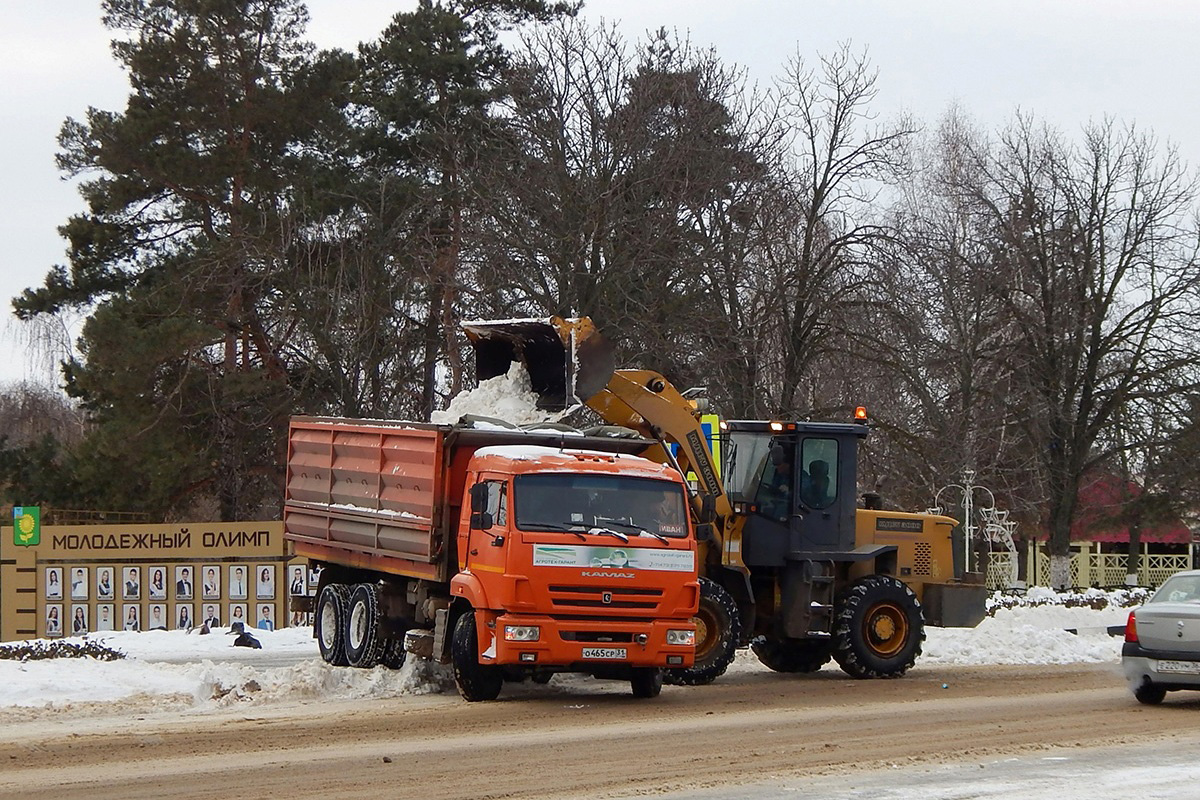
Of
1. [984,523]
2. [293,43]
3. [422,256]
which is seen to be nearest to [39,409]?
[293,43]

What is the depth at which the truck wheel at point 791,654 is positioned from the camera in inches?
767

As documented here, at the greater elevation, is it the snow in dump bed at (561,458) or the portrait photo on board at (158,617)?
the snow in dump bed at (561,458)

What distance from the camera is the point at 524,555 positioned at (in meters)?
14.8

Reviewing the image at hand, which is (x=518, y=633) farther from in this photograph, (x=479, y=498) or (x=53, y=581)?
(x=53, y=581)

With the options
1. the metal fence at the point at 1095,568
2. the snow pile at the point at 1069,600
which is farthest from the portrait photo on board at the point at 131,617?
the metal fence at the point at 1095,568

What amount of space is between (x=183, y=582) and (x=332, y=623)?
10.7 m

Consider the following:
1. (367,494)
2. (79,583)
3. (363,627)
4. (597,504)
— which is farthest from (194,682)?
(79,583)

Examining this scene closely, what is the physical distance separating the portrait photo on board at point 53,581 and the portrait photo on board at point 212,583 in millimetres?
2695

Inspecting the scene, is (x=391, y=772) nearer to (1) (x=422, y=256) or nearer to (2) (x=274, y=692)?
(2) (x=274, y=692)

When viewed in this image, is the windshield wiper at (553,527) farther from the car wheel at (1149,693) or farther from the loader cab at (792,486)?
the car wheel at (1149,693)

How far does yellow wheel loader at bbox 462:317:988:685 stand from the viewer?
18.0m

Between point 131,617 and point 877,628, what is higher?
point 877,628

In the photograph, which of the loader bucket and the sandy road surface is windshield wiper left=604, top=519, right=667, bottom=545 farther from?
the loader bucket

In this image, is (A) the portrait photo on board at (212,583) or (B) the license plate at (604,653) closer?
(B) the license plate at (604,653)
